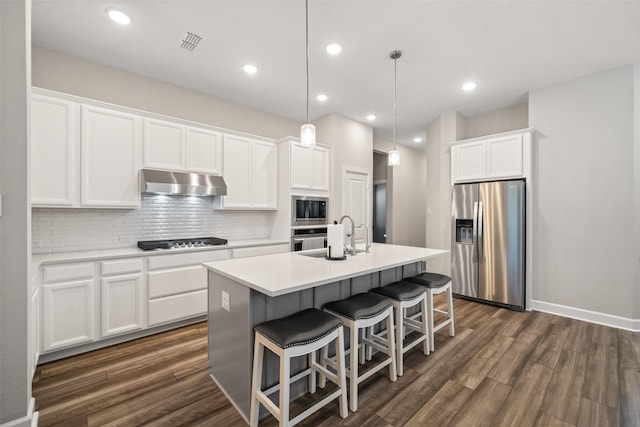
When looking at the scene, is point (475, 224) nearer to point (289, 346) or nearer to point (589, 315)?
point (589, 315)

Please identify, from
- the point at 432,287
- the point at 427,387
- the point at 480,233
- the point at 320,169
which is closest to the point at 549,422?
the point at 427,387

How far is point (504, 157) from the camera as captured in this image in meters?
4.02

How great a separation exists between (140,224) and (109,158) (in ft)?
2.79

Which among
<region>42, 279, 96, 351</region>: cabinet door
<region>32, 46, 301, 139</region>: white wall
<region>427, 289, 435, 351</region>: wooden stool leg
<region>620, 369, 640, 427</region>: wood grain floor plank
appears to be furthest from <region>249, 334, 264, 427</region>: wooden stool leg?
<region>32, 46, 301, 139</region>: white wall

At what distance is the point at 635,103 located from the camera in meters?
3.22

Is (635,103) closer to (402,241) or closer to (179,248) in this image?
(402,241)

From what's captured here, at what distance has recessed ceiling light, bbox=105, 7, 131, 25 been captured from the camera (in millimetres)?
2377

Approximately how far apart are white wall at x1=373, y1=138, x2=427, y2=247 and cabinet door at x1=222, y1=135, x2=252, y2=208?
3.34 meters

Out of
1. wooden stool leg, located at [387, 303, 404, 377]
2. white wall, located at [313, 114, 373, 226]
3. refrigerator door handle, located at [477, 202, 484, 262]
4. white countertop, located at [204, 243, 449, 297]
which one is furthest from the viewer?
white wall, located at [313, 114, 373, 226]

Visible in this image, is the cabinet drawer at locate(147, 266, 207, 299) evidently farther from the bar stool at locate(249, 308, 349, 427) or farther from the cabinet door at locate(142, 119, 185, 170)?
the bar stool at locate(249, 308, 349, 427)

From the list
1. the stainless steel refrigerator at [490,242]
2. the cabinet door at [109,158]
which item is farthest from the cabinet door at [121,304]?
the stainless steel refrigerator at [490,242]

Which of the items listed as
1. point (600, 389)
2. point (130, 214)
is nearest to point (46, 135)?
point (130, 214)

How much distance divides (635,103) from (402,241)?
453cm

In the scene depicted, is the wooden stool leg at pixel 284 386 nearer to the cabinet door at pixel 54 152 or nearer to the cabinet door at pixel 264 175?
the cabinet door at pixel 54 152
